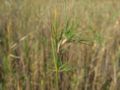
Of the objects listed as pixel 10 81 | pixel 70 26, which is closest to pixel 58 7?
pixel 70 26

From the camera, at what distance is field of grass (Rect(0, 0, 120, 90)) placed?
1.78 m

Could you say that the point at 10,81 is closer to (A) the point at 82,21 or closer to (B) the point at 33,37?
(B) the point at 33,37

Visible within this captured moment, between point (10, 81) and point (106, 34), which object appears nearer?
point (10, 81)

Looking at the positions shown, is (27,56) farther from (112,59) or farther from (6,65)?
(112,59)

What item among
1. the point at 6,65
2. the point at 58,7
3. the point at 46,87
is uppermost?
the point at 58,7

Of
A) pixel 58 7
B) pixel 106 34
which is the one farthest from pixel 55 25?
pixel 106 34

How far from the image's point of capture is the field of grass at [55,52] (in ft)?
5.85

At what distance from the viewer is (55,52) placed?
1611 mm

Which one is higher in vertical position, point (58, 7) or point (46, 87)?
point (58, 7)

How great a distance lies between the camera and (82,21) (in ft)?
7.78

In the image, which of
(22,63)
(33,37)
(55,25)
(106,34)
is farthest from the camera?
(106,34)

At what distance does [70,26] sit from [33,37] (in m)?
0.38

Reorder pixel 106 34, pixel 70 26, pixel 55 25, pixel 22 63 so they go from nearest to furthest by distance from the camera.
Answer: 1. pixel 55 25
2. pixel 70 26
3. pixel 22 63
4. pixel 106 34

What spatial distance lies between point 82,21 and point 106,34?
0.22m
